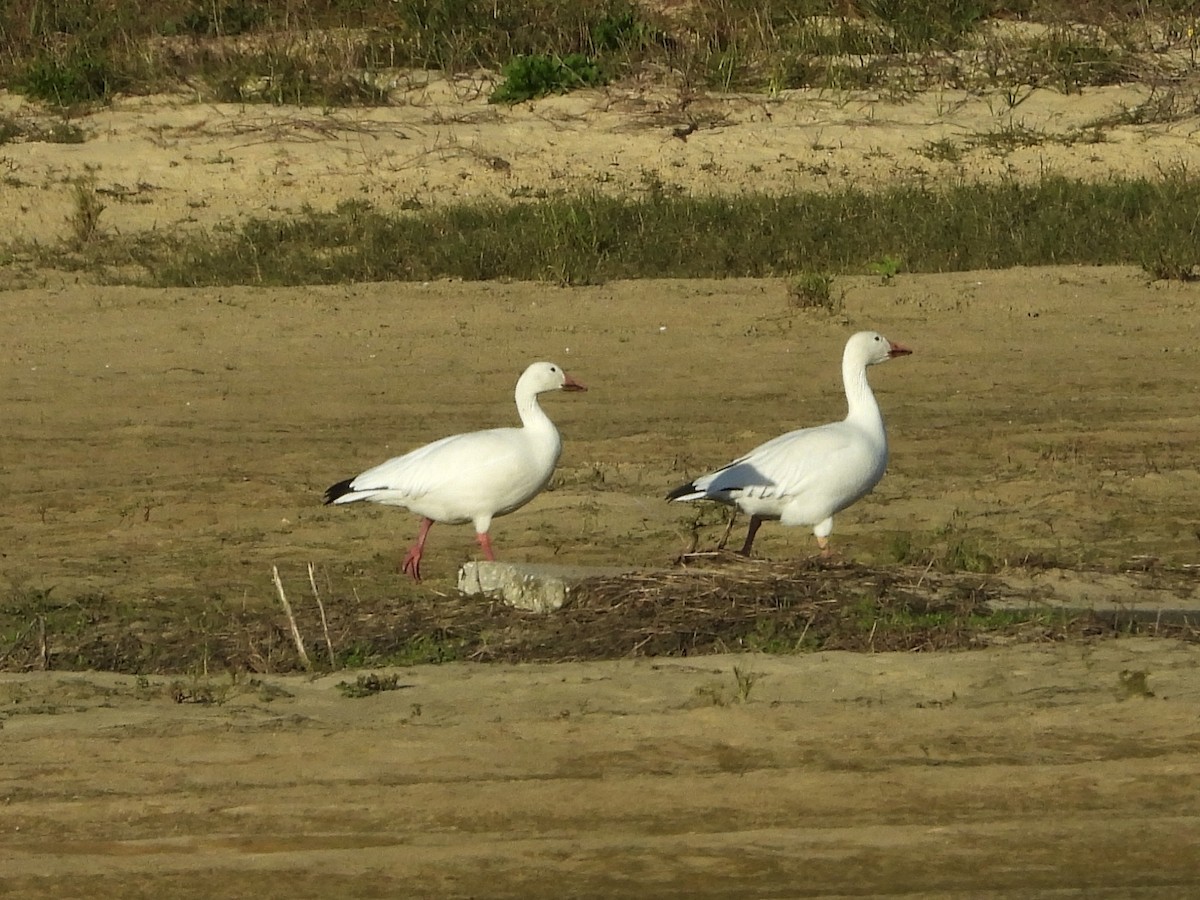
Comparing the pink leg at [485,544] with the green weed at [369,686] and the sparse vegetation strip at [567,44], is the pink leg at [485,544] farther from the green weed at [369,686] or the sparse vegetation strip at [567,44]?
the sparse vegetation strip at [567,44]

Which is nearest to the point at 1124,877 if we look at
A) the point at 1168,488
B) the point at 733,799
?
the point at 733,799

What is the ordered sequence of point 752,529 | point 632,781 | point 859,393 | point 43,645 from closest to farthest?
point 632,781 → point 43,645 → point 752,529 → point 859,393

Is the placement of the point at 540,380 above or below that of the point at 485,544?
above

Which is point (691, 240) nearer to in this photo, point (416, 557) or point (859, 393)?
point (859, 393)

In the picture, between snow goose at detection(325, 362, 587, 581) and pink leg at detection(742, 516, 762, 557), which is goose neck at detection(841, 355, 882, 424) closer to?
pink leg at detection(742, 516, 762, 557)

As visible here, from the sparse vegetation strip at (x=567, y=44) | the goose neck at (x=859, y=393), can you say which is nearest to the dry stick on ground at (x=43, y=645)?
the goose neck at (x=859, y=393)

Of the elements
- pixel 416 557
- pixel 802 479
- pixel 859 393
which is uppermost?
pixel 859 393

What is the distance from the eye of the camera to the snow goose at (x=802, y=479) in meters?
9.05

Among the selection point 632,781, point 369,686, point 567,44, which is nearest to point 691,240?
point 567,44

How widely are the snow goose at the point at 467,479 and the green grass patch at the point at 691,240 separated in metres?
5.85

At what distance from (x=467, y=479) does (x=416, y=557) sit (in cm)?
43

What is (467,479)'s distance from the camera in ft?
30.1

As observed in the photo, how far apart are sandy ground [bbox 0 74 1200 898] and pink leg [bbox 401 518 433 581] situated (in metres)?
0.10

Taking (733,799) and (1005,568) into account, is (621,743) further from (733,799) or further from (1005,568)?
(1005,568)
